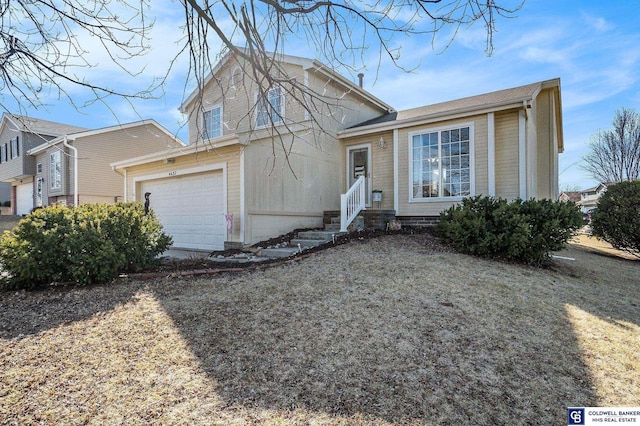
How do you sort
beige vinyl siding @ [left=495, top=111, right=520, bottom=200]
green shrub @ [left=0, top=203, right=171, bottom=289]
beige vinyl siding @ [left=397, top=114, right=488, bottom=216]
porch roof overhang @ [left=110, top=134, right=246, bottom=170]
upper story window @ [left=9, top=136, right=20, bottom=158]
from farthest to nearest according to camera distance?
1. upper story window @ [left=9, top=136, right=20, bottom=158]
2. beige vinyl siding @ [left=397, top=114, right=488, bottom=216]
3. beige vinyl siding @ [left=495, top=111, right=520, bottom=200]
4. porch roof overhang @ [left=110, top=134, right=246, bottom=170]
5. green shrub @ [left=0, top=203, right=171, bottom=289]

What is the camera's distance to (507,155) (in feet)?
28.4

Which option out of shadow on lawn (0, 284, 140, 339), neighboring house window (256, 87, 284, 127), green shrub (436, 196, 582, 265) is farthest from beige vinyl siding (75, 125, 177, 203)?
green shrub (436, 196, 582, 265)

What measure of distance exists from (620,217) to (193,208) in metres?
11.9

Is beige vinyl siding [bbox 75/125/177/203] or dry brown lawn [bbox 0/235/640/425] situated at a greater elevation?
beige vinyl siding [bbox 75/125/177/203]

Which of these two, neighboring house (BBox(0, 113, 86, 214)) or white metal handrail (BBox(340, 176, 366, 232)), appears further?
neighboring house (BBox(0, 113, 86, 214))

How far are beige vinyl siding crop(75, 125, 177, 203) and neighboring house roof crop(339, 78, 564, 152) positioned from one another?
457 inches

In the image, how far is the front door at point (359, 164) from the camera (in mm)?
10929

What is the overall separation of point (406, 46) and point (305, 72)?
25.5 feet

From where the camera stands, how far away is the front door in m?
10.9

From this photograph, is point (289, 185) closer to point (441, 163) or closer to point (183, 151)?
point (183, 151)

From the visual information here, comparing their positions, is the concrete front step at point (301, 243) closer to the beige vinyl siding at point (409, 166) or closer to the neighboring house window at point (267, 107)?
the beige vinyl siding at point (409, 166)

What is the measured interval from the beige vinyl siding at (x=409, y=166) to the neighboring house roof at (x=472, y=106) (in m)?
0.22

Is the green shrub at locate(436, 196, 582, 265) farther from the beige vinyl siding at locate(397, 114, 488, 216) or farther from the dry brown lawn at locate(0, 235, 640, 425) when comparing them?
the beige vinyl siding at locate(397, 114, 488, 216)
